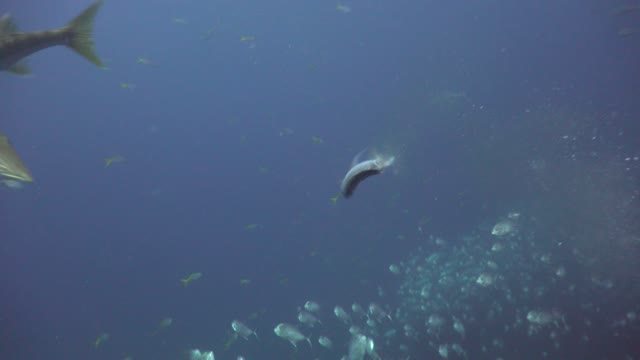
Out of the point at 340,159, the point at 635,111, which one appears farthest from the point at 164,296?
the point at 635,111

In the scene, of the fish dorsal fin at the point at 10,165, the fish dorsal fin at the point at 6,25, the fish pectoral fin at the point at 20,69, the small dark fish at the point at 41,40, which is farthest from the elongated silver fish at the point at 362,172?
the fish pectoral fin at the point at 20,69

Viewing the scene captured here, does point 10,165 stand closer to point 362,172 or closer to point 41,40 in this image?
point 41,40

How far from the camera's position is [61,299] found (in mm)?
26734

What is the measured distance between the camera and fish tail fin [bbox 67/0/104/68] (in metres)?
3.82

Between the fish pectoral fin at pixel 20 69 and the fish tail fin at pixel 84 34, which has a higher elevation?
the fish tail fin at pixel 84 34

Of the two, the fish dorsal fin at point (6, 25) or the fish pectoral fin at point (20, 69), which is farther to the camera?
the fish pectoral fin at point (20, 69)

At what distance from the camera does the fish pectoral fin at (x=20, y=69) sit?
12.5 feet

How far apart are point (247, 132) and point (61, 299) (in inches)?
670

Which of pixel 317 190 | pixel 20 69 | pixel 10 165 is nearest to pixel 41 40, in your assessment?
pixel 20 69

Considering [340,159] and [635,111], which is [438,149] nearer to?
[340,159]

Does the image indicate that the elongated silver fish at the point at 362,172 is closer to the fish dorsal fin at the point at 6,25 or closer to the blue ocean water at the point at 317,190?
the fish dorsal fin at the point at 6,25

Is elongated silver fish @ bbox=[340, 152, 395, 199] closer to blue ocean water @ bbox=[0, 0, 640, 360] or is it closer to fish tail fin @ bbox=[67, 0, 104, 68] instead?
fish tail fin @ bbox=[67, 0, 104, 68]

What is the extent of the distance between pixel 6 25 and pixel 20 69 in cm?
54

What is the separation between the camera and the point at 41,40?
3676mm
